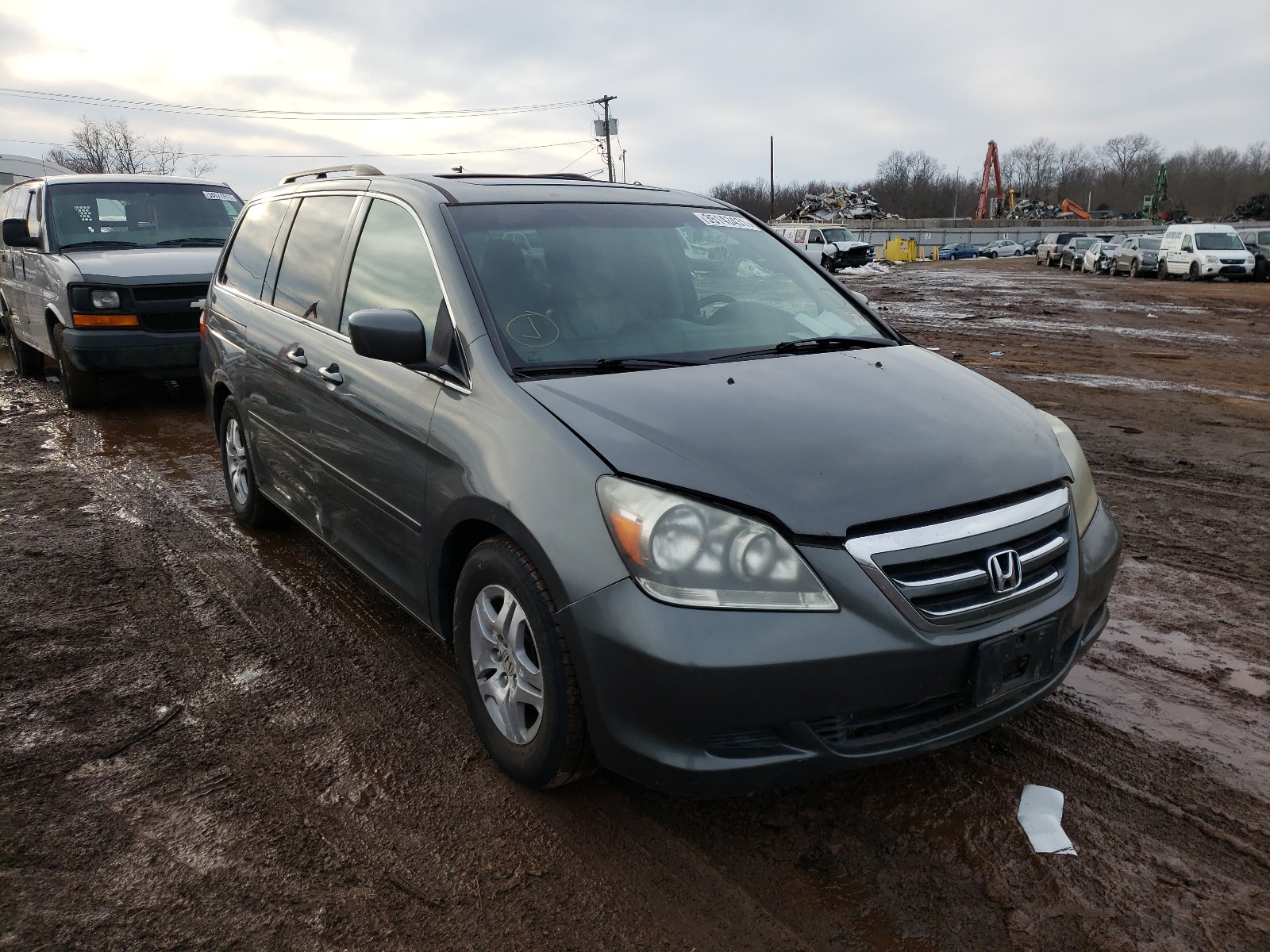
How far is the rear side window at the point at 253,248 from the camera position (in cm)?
479

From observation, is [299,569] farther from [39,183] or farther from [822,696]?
[39,183]

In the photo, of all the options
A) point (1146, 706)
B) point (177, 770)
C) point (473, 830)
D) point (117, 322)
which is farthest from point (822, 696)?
Result: point (117, 322)

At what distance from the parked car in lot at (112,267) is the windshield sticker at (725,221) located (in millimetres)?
5343

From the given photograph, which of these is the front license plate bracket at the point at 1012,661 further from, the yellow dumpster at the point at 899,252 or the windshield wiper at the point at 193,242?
the yellow dumpster at the point at 899,252

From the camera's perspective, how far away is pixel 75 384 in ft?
28.7

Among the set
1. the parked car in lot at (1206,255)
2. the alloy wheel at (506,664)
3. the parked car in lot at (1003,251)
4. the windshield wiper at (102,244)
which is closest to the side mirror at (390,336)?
the alloy wheel at (506,664)

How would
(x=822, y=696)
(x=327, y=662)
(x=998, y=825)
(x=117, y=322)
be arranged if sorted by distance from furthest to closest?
(x=117, y=322)
(x=327, y=662)
(x=998, y=825)
(x=822, y=696)

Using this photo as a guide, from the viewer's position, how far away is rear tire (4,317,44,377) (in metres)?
11.0

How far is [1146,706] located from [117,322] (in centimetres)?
839

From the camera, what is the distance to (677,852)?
2.55 m

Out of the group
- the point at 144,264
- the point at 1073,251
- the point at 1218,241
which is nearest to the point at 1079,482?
the point at 144,264

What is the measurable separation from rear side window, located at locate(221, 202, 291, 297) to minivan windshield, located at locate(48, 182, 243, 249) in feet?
13.9

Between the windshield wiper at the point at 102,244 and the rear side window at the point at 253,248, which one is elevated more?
the windshield wiper at the point at 102,244

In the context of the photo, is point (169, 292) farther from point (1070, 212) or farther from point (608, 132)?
point (1070, 212)
